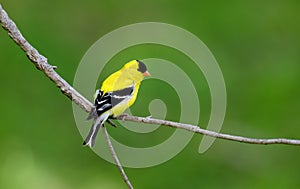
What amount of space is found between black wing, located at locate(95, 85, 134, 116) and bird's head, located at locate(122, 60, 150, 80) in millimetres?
75

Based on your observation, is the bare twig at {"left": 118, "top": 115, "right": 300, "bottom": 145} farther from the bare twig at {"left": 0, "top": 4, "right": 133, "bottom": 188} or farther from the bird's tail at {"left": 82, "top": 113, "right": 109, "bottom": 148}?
the bird's tail at {"left": 82, "top": 113, "right": 109, "bottom": 148}

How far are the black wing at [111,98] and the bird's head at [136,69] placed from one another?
0.25 ft

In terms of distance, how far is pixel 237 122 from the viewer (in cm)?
736

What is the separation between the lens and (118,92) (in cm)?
286

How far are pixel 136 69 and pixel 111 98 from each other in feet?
0.58

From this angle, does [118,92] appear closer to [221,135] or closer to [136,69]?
[136,69]

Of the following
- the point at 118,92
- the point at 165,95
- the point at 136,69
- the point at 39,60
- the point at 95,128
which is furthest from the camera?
the point at 165,95

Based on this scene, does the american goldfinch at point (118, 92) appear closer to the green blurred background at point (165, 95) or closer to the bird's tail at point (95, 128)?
the bird's tail at point (95, 128)

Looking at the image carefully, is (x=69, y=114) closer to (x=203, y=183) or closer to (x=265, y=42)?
(x=203, y=183)

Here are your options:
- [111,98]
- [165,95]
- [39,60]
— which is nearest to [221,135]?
[39,60]

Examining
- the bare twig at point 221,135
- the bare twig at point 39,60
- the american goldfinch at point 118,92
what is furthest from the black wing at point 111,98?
the bare twig at point 39,60

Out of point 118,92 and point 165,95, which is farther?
point 165,95

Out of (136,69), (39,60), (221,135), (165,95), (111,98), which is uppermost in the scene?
(165,95)

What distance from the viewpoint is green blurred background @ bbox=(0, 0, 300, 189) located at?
6.82m
